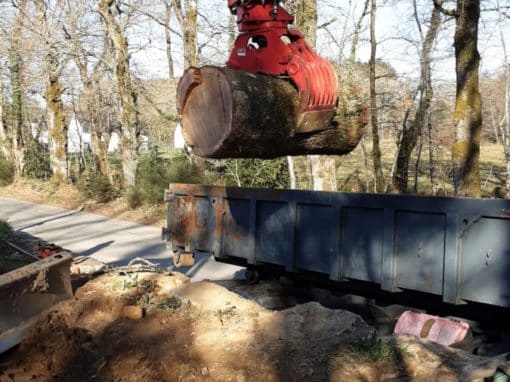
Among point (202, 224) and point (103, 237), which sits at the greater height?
point (202, 224)

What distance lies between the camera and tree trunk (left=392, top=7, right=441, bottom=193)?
17281 millimetres

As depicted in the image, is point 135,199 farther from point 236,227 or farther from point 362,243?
point 362,243

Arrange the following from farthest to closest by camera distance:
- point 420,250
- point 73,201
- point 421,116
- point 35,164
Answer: point 35,164, point 73,201, point 421,116, point 420,250

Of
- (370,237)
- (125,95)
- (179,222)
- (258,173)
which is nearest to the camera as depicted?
(370,237)

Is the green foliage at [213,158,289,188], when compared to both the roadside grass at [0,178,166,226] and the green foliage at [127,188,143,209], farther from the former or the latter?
the green foliage at [127,188,143,209]

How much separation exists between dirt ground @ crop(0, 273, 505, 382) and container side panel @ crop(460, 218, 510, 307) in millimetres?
470

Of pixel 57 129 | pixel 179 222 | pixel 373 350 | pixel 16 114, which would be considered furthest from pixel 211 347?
pixel 16 114

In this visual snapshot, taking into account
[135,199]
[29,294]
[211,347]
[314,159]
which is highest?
[314,159]

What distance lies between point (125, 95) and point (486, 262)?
60.3 ft

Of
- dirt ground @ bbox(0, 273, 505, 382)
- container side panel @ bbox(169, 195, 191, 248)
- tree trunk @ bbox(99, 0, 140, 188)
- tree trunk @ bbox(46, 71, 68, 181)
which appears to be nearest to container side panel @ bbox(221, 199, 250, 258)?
dirt ground @ bbox(0, 273, 505, 382)

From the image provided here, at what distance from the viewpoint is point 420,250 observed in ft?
14.7

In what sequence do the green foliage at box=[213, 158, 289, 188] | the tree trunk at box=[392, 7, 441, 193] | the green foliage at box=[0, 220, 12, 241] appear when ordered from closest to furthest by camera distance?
the green foliage at box=[0, 220, 12, 241]
the green foliage at box=[213, 158, 289, 188]
the tree trunk at box=[392, 7, 441, 193]

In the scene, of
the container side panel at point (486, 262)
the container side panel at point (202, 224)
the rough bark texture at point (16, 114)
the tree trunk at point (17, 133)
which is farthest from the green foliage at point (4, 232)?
the tree trunk at point (17, 133)

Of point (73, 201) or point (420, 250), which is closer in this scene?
point (420, 250)
